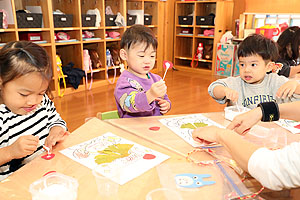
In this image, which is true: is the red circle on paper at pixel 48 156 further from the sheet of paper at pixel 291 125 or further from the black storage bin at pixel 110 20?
the black storage bin at pixel 110 20

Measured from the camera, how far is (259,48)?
5.11 ft

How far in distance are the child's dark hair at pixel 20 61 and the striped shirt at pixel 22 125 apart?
0.19 meters

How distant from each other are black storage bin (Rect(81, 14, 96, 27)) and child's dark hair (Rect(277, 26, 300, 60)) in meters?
2.49

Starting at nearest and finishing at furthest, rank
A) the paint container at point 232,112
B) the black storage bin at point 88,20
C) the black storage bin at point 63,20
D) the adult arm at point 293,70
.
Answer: the paint container at point 232,112 → the adult arm at point 293,70 → the black storage bin at point 63,20 → the black storage bin at point 88,20

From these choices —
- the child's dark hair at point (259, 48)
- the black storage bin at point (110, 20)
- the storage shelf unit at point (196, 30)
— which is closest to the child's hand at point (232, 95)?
the child's dark hair at point (259, 48)

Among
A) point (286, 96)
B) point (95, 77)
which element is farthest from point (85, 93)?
point (286, 96)

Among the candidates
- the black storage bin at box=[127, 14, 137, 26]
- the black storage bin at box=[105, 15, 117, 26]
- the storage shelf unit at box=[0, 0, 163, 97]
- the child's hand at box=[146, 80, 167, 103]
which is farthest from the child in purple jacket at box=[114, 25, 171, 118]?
the black storage bin at box=[127, 14, 137, 26]

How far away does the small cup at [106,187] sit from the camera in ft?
2.32

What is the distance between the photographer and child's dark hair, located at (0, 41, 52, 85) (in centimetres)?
94

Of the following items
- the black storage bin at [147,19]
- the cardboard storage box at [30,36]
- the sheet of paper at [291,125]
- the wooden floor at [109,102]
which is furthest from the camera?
the black storage bin at [147,19]

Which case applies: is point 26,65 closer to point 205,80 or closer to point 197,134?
point 197,134

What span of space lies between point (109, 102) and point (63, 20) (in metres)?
1.22

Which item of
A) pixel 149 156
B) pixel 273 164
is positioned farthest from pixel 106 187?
pixel 273 164

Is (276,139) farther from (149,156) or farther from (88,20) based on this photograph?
(88,20)
